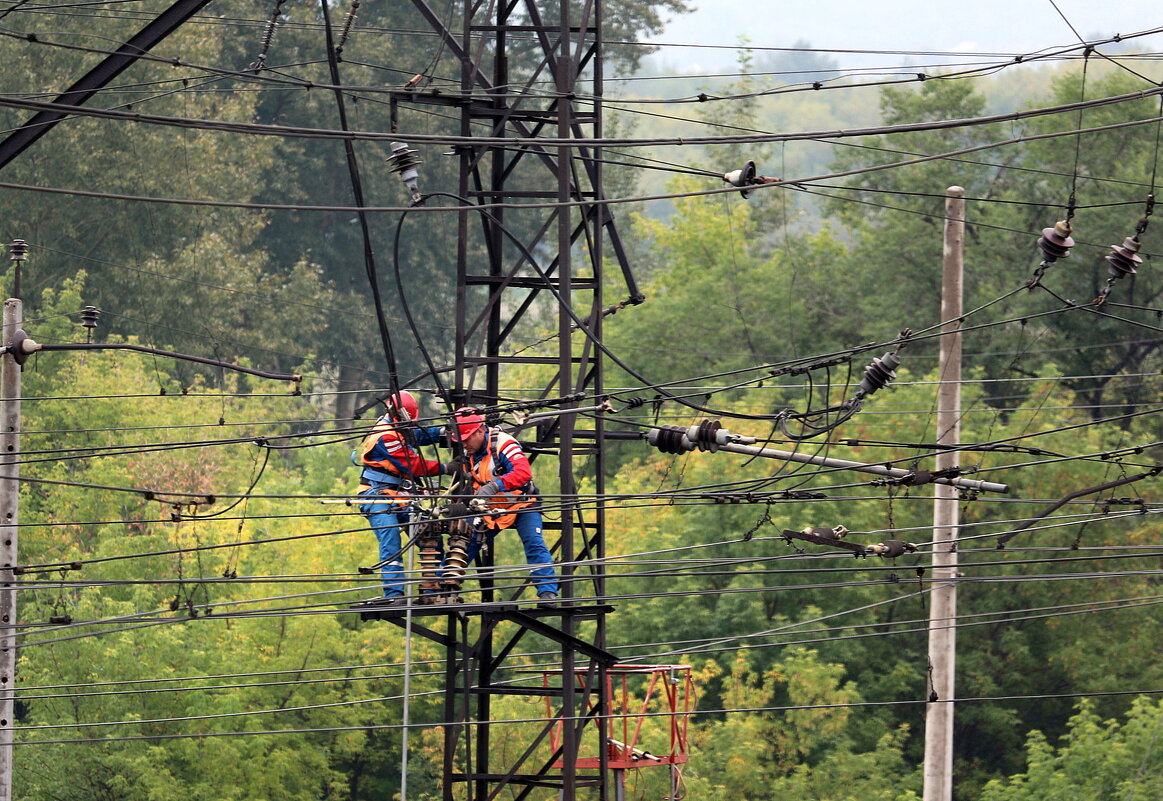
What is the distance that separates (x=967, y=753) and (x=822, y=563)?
571 cm

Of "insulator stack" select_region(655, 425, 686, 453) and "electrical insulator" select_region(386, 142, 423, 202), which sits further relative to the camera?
"insulator stack" select_region(655, 425, 686, 453)

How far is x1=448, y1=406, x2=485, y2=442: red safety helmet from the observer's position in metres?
16.1

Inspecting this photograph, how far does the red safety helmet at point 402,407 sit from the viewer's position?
16172 mm

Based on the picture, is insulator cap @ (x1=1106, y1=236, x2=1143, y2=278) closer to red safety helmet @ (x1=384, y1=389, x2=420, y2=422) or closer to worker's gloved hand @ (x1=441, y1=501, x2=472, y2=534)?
worker's gloved hand @ (x1=441, y1=501, x2=472, y2=534)

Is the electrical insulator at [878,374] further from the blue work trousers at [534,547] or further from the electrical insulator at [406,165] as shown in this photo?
the electrical insulator at [406,165]

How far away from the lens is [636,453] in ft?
166

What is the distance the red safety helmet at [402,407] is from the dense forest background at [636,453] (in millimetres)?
958

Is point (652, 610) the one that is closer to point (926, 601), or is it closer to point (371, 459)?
point (926, 601)

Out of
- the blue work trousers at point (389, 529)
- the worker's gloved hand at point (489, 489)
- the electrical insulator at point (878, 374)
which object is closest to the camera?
the electrical insulator at point (878, 374)

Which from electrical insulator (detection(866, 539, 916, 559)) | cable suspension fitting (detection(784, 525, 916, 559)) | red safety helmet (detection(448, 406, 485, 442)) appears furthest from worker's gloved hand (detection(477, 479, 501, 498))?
electrical insulator (detection(866, 539, 916, 559))

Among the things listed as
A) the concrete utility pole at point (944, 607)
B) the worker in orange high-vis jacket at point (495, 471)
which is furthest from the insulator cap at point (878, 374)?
the concrete utility pole at point (944, 607)

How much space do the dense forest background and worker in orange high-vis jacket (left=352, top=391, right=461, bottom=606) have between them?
757 mm

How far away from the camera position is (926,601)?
131ft

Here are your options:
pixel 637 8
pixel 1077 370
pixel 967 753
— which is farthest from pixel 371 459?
pixel 637 8
